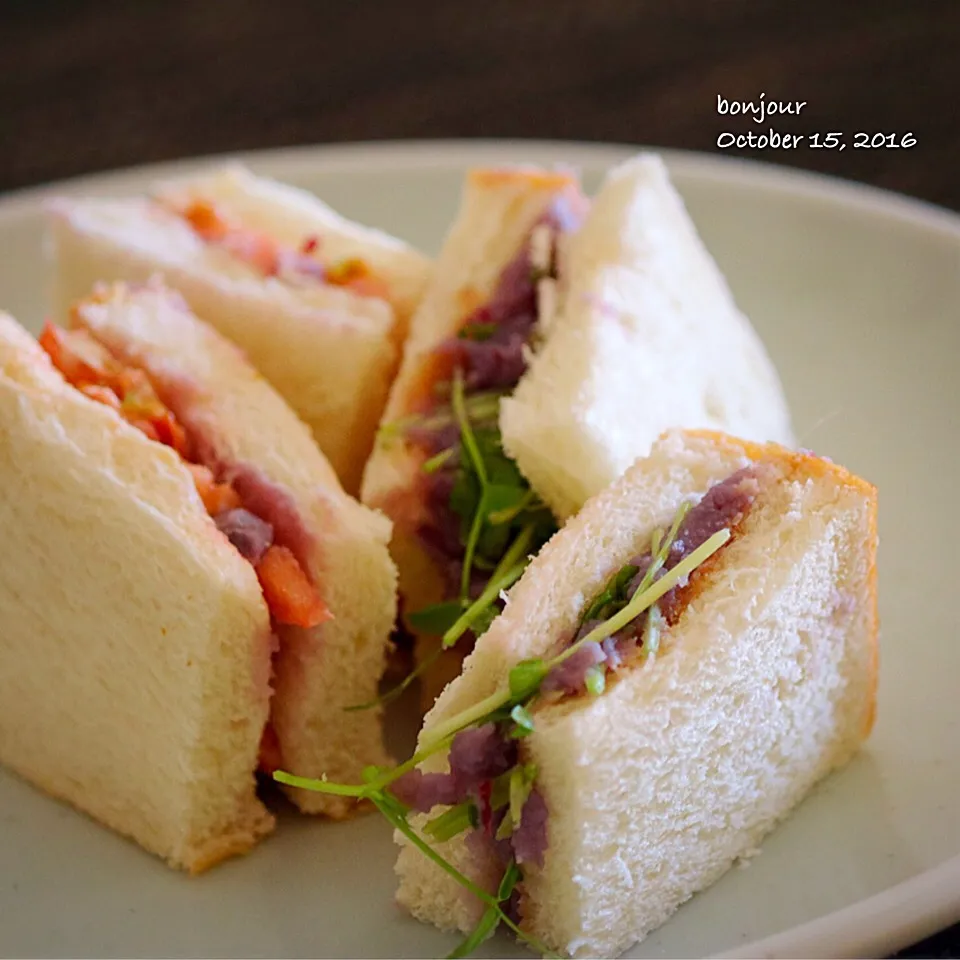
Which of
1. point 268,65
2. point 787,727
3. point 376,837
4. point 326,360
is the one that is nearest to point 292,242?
point 326,360

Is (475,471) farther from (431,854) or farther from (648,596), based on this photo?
(431,854)

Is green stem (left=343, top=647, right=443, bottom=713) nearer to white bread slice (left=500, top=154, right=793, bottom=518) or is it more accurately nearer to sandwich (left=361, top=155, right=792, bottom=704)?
sandwich (left=361, top=155, right=792, bottom=704)

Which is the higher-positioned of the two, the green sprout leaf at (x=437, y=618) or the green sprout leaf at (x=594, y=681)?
the green sprout leaf at (x=594, y=681)

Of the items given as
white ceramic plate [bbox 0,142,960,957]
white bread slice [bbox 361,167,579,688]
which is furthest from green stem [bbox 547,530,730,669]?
white bread slice [bbox 361,167,579,688]

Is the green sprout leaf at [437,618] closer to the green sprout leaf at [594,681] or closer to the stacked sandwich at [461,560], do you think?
the stacked sandwich at [461,560]

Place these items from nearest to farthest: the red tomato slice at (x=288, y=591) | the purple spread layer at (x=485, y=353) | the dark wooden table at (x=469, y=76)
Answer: the red tomato slice at (x=288, y=591) → the purple spread layer at (x=485, y=353) → the dark wooden table at (x=469, y=76)

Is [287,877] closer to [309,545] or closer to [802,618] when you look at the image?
[309,545]

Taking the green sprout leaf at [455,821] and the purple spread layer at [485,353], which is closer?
the green sprout leaf at [455,821]

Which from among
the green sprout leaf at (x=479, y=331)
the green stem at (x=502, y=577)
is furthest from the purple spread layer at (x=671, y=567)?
the green sprout leaf at (x=479, y=331)
